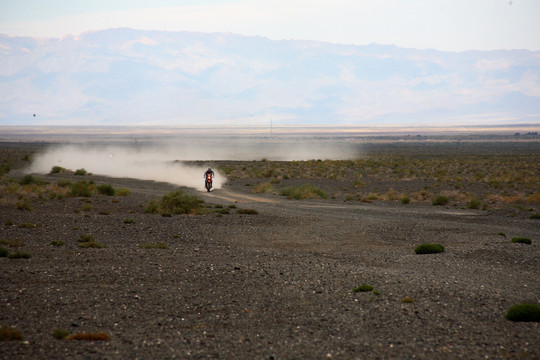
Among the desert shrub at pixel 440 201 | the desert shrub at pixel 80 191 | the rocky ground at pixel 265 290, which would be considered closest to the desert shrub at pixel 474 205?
the desert shrub at pixel 440 201

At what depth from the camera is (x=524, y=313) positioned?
10812 mm

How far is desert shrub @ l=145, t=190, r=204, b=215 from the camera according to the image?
28.1 m

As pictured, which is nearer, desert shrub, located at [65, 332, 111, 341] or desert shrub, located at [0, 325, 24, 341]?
desert shrub, located at [0, 325, 24, 341]

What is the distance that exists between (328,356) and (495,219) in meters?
21.0

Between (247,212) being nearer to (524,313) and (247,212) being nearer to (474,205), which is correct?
(474,205)

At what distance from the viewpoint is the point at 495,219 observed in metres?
27.6

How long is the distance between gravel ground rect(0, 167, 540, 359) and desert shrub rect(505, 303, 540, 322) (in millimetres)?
185

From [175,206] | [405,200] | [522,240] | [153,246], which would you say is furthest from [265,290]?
[405,200]

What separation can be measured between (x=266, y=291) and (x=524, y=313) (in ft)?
17.1

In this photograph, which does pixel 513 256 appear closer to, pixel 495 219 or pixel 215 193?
pixel 495 219

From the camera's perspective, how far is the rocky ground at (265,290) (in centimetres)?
939

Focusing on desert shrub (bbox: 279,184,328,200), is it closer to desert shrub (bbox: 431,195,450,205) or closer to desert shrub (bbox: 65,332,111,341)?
desert shrub (bbox: 431,195,450,205)

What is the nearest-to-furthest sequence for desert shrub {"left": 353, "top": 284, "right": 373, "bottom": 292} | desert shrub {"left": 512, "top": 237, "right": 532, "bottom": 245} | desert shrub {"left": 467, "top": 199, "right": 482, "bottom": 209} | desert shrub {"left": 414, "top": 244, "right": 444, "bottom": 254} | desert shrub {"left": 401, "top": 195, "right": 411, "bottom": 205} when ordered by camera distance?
desert shrub {"left": 353, "top": 284, "right": 373, "bottom": 292}, desert shrub {"left": 414, "top": 244, "right": 444, "bottom": 254}, desert shrub {"left": 512, "top": 237, "right": 532, "bottom": 245}, desert shrub {"left": 467, "top": 199, "right": 482, "bottom": 209}, desert shrub {"left": 401, "top": 195, "right": 411, "bottom": 205}

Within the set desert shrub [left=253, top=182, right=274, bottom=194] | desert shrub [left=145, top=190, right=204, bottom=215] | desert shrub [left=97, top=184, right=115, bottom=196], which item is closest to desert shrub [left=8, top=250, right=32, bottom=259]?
desert shrub [left=145, top=190, right=204, bottom=215]
